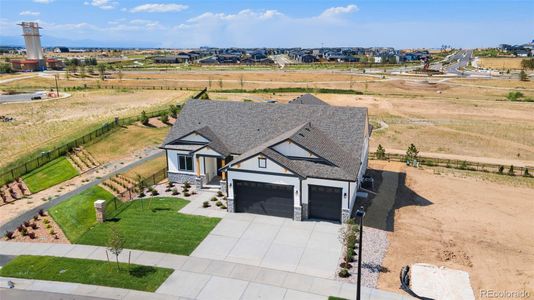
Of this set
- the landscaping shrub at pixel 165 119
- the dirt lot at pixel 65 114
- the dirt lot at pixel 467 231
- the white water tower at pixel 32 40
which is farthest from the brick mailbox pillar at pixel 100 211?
the white water tower at pixel 32 40

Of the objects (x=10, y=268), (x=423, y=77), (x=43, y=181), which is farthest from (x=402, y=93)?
(x=10, y=268)

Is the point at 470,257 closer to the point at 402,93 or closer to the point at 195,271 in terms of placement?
the point at 195,271

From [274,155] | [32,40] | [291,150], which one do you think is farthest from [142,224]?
[32,40]

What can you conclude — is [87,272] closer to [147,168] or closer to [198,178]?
[198,178]

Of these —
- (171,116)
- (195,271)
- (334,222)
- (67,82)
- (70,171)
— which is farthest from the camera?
(67,82)

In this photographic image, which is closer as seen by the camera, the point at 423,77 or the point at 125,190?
the point at 125,190

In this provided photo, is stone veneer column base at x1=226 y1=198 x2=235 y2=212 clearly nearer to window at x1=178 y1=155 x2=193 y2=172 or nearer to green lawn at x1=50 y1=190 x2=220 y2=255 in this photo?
green lawn at x1=50 y1=190 x2=220 y2=255
